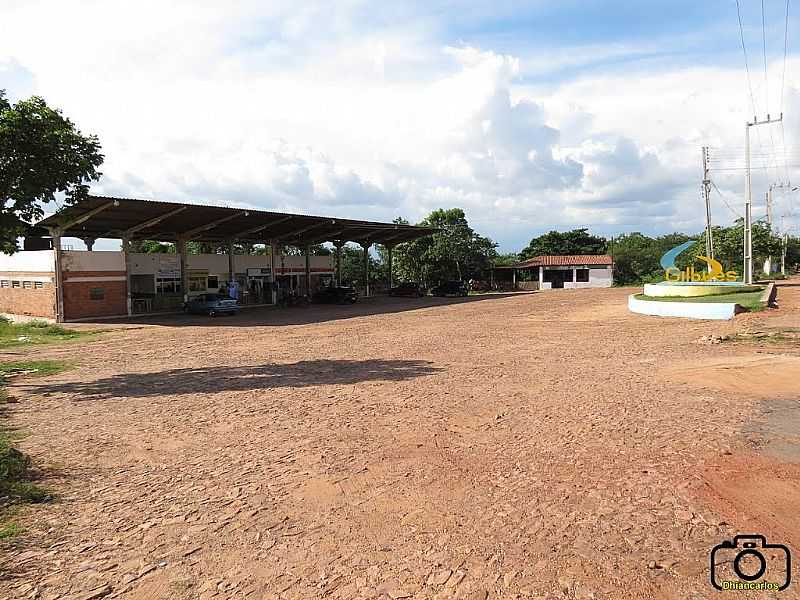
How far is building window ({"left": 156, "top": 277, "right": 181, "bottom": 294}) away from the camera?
1337 inches

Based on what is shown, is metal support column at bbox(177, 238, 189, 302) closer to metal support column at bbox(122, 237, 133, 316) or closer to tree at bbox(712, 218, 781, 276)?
metal support column at bbox(122, 237, 133, 316)

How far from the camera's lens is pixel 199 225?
34125mm

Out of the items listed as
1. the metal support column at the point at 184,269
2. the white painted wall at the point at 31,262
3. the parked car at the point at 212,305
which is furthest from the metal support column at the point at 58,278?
the metal support column at the point at 184,269

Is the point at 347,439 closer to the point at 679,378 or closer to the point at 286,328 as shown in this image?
the point at 679,378

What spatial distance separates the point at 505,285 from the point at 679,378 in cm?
5070

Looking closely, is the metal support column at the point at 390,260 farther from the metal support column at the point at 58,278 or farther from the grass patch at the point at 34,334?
the grass patch at the point at 34,334

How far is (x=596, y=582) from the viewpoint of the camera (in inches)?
171

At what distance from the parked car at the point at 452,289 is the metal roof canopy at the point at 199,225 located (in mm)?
4738

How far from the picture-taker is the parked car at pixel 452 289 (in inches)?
1940

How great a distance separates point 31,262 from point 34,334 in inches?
333

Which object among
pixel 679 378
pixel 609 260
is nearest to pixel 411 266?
pixel 609 260

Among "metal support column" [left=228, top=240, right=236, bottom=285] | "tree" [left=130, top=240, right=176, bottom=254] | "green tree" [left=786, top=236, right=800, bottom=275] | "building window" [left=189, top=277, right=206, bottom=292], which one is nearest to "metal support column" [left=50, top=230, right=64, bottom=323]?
"building window" [left=189, top=277, right=206, bottom=292]

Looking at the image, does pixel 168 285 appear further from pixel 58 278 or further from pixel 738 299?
pixel 738 299

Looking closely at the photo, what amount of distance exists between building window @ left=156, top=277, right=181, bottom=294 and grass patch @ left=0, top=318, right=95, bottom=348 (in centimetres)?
794
